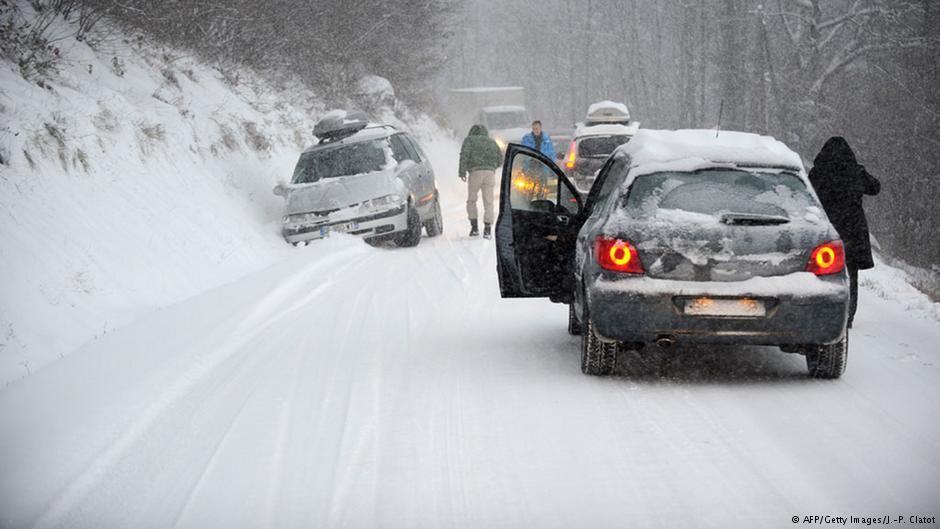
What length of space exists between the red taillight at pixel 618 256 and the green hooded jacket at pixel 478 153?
35.1 ft

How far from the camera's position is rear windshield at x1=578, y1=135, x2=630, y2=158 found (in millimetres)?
18717

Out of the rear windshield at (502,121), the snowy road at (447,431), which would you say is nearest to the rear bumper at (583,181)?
the snowy road at (447,431)

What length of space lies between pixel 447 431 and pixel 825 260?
2.92 metres

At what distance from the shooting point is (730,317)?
664 cm

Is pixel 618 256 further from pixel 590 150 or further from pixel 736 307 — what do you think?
pixel 590 150

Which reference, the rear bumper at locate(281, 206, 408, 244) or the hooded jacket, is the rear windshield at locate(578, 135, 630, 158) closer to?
the rear bumper at locate(281, 206, 408, 244)

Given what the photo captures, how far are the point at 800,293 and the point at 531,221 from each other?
97.5 inches

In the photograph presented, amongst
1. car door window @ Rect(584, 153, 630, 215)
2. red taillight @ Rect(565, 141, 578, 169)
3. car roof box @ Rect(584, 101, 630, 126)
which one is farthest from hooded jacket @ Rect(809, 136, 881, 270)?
car roof box @ Rect(584, 101, 630, 126)

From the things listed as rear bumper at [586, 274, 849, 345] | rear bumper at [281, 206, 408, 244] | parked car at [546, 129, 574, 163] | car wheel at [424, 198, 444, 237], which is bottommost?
parked car at [546, 129, 574, 163]

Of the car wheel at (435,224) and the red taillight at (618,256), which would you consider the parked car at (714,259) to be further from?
the car wheel at (435,224)

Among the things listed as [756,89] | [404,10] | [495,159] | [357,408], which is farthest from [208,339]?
[756,89]

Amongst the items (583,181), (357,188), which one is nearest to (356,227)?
(357,188)

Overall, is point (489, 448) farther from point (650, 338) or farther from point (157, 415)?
point (157, 415)

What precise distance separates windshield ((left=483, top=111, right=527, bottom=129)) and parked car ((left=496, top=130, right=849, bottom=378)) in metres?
38.1
